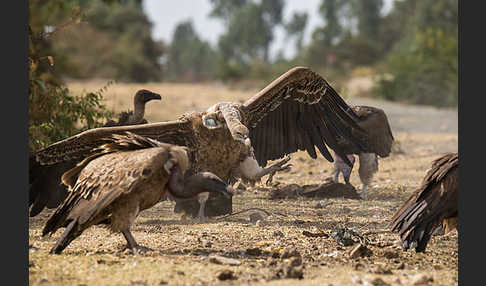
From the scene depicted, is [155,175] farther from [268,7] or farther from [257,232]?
[268,7]

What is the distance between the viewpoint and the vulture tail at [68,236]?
15.3 feet

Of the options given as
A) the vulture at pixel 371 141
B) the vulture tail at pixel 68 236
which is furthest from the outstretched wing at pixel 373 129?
the vulture tail at pixel 68 236

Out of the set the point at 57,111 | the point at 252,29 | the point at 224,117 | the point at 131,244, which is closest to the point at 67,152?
the point at 131,244

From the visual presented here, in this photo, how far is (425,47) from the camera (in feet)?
93.6

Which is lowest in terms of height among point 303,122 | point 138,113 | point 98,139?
point 98,139

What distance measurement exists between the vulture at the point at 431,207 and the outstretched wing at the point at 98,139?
2.18 metres

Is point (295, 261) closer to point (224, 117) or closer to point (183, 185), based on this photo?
point (183, 185)

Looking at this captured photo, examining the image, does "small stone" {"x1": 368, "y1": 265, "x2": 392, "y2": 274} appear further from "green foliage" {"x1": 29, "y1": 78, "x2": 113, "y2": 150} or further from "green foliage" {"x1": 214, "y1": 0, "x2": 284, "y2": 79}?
"green foliage" {"x1": 214, "y1": 0, "x2": 284, "y2": 79}

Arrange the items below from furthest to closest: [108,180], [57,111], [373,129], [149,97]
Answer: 1. [57,111]
2. [373,129]
3. [149,97]
4. [108,180]

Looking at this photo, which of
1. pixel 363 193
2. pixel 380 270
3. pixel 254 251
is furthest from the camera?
pixel 363 193

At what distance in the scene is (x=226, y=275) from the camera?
165 inches

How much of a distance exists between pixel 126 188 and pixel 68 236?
0.62 m

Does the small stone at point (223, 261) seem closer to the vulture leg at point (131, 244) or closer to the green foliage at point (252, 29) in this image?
the vulture leg at point (131, 244)
